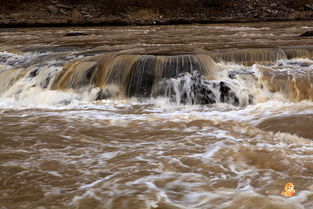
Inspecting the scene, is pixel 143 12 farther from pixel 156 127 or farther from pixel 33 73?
pixel 156 127

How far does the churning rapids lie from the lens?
11.7ft

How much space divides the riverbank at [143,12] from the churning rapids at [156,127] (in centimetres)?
1053

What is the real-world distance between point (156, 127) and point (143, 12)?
1875 cm

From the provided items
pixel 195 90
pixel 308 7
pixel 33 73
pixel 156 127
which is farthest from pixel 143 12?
pixel 156 127

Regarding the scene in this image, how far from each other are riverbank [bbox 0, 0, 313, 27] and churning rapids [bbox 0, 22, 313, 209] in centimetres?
1053

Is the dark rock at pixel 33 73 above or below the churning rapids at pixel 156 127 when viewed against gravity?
above

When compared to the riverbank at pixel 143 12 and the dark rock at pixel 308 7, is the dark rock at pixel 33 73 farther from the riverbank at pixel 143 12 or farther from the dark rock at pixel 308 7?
the dark rock at pixel 308 7

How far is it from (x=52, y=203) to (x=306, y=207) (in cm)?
193

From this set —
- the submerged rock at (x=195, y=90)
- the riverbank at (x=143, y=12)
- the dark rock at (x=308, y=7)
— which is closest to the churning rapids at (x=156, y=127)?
the submerged rock at (x=195, y=90)

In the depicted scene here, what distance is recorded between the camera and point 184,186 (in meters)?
3.65

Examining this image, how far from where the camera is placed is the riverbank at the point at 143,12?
2050 centimetres

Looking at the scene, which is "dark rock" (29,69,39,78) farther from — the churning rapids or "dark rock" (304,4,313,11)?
"dark rock" (304,4,313,11)

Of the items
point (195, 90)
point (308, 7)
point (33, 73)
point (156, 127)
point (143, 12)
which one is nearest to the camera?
point (156, 127)

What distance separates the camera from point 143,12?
77.4ft
